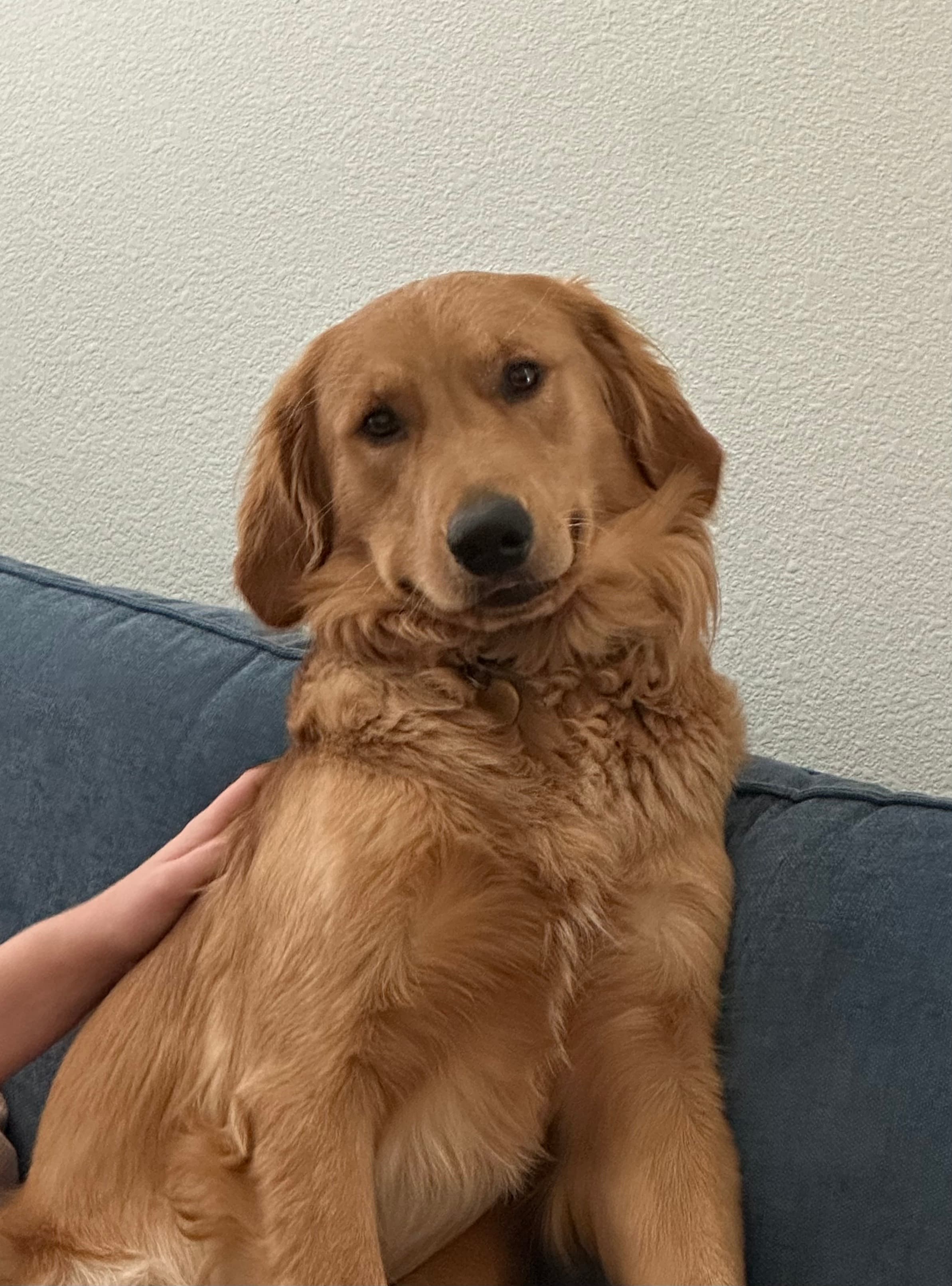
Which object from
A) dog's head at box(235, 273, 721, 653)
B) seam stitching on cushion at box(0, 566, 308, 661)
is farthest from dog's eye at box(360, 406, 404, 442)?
seam stitching on cushion at box(0, 566, 308, 661)

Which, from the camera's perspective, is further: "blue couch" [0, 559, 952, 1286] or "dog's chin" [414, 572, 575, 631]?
"dog's chin" [414, 572, 575, 631]

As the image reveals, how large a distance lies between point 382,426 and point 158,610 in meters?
0.75

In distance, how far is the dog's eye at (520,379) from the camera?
155 cm

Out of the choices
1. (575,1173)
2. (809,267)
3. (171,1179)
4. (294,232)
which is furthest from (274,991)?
(294,232)

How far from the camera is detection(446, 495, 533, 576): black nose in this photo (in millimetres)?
1387

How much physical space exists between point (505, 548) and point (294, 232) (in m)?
1.43

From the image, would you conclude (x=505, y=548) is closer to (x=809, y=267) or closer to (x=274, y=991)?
(x=274, y=991)

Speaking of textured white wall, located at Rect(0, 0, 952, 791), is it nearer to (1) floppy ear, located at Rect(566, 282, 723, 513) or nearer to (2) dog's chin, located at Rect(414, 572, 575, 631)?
(1) floppy ear, located at Rect(566, 282, 723, 513)

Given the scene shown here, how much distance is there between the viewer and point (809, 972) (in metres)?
1.44

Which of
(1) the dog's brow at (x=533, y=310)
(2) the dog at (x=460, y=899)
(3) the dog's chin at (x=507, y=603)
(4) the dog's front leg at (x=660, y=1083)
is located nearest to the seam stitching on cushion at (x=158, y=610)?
(2) the dog at (x=460, y=899)

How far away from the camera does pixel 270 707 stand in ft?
6.34

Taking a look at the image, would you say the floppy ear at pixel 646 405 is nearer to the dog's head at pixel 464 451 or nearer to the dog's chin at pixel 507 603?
the dog's head at pixel 464 451

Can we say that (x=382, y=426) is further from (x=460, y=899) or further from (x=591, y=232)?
(x=591, y=232)

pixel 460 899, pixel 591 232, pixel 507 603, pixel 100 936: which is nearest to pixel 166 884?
pixel 100 936
